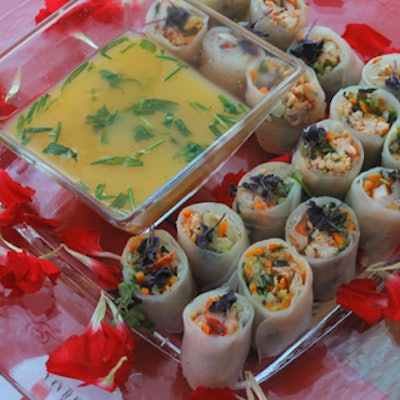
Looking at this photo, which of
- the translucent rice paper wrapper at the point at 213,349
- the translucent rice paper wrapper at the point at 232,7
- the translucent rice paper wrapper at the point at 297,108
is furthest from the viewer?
the translucent rice paper wrapper at the point at 232,7

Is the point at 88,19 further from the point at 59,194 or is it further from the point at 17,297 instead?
the point at 17,297

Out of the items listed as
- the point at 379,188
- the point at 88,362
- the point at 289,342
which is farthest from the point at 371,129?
the point at 88,362

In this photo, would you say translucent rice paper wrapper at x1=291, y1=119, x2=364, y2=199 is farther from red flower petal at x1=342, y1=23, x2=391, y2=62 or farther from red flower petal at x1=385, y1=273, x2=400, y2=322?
red flower petal at x1=342, y1=23, x2=391, y2=62

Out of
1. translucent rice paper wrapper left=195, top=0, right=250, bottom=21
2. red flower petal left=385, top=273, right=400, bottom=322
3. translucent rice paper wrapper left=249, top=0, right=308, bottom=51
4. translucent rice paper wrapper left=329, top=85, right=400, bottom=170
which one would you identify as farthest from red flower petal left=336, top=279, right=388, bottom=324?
translucent rice paper wrapper left=195, top=0, right=250, bottom=21

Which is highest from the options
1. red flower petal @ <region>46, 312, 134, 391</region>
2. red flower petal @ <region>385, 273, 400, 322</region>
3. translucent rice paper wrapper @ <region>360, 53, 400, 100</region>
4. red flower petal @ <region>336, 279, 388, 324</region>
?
red flower petal @ <region>46, 312, 134, 391</region>

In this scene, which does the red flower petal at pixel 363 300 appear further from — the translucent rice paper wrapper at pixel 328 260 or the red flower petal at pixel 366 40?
the red flower petal at pixel 366 40

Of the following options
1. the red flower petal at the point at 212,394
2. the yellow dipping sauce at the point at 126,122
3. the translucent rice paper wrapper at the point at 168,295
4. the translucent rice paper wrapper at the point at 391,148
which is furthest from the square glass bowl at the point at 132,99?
the red flower petal at the point at 212,394
